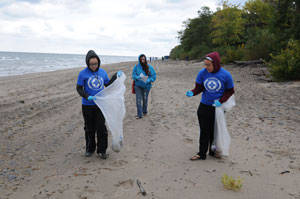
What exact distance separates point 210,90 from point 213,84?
11 centimetres

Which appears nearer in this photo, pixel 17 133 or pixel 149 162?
pixel 149 162

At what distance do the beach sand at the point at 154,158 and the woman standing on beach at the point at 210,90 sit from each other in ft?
1.48

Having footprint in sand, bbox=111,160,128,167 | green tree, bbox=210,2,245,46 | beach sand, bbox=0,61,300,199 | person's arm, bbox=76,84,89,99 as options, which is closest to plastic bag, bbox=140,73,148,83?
beach sand, bbox=0,61,300,199

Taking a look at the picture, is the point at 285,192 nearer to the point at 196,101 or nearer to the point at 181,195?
the point at 181,195

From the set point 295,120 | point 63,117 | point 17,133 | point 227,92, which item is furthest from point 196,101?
point 17,133

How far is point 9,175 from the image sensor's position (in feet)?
11.9

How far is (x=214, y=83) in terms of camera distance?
3617 millimetres

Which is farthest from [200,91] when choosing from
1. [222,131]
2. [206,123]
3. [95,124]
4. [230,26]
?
[230,26]

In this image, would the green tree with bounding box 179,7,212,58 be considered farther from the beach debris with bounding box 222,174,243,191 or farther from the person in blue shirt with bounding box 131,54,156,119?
the beach debris with bounding box 222,174,243,191

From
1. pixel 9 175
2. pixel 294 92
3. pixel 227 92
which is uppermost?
pixel 227 92

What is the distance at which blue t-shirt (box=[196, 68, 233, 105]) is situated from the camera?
3590mm

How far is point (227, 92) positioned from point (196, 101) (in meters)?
5.11

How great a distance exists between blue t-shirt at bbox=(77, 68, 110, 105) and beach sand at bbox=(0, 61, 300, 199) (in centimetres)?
116

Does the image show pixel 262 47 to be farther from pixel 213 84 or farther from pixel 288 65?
pixel 213 84
